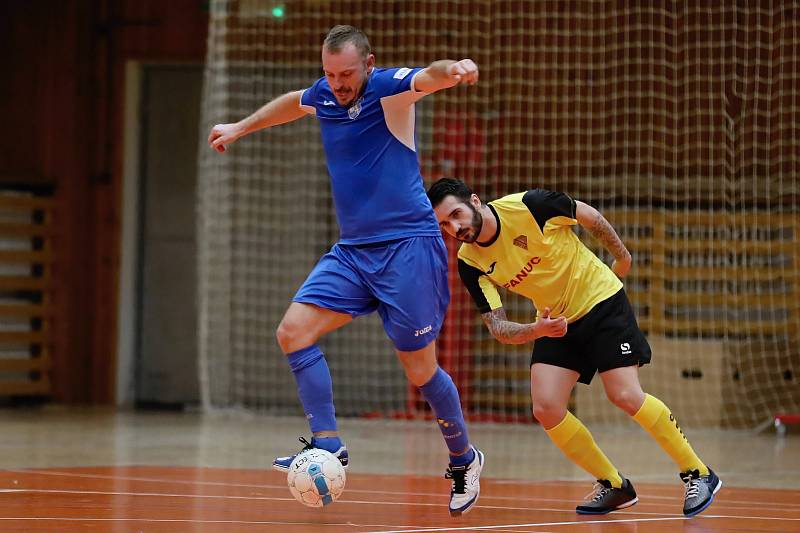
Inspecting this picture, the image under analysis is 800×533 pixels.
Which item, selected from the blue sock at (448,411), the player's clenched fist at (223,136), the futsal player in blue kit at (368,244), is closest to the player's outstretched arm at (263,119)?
the player's clenched fist at (223,136)

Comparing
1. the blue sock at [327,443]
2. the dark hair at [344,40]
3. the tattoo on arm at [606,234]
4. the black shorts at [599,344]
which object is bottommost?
the blue sock at [327,443]

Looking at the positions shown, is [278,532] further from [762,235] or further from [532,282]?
[762,235]

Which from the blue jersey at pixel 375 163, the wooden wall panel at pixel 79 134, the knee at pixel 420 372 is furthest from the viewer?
the wooden wall panel at pixel 79 134

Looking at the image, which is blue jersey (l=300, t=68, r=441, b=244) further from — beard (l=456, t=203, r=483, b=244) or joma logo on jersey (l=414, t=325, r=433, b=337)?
joma logo on jersey (l=414, t=325, r=433, b=337)

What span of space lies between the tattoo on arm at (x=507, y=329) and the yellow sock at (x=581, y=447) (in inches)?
25.9

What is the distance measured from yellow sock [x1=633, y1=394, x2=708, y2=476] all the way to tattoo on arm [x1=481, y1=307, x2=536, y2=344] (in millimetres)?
780

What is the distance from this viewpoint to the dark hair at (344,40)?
5.24m

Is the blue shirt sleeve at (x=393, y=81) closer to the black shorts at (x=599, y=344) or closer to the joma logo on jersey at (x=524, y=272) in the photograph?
the joma logo on jersey at (x=524, y=272)

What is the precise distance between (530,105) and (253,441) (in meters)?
4.98

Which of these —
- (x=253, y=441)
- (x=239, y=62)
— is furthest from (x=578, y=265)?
(x=239, y=62)

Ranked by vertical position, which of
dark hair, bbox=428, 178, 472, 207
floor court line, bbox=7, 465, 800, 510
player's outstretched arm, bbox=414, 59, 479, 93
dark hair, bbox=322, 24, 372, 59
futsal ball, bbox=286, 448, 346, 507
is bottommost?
floor court line, bbox=7, 465, 800, 510

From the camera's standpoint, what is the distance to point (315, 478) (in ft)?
16.9

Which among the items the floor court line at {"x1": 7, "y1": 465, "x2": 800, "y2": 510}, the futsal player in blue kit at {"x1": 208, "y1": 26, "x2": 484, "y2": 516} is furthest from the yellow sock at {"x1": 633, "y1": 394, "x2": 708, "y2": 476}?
the futsal player in blue kit at {"x1": 208, "y1": 26, "x2": 484, "y2": 516}

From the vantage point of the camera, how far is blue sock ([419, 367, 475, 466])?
5.72 metres
